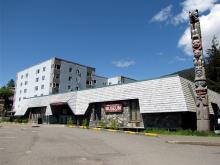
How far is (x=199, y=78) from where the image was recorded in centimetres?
2591

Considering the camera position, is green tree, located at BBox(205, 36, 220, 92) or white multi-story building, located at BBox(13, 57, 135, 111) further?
white multi-story building, located at BBox(13, 57, 135, 111)

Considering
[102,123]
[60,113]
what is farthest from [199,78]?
[60,113]

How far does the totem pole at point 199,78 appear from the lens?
25031 mm

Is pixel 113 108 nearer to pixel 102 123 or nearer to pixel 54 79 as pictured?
pixel 102 123

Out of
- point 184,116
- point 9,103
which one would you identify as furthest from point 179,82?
point 9,103

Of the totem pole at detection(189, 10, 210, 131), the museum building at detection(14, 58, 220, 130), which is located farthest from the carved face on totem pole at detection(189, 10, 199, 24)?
the museum building at detection(14, 58, 220, 130)

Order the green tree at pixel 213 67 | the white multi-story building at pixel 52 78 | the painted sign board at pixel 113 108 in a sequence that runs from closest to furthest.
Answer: the painted sign board at pixel 113 108, the green tree at pixel 213 67, the white multi-story building at pixel 52 78

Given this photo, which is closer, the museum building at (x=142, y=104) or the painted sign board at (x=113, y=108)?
the museum building at (x=142, y=104)

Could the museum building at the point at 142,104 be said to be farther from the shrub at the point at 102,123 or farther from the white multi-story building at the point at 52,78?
the white multi-story building at the point at 52,78

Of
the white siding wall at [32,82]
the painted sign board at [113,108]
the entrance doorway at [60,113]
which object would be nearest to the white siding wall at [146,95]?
A: the painted sign board at [113,108]

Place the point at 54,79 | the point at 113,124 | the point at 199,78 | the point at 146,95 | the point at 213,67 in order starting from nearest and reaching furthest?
the point at 199,78
the point at 146,95
the point at 113,124
the point at 213,67
the point at 54,79

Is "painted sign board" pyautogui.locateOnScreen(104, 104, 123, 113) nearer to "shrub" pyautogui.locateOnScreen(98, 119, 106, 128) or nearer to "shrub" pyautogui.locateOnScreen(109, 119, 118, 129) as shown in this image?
"shrub" pyautogui.locateOnScreen(109, 119, 118, 129)

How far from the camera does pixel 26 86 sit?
79500mm

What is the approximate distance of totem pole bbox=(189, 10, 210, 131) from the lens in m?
25.0
